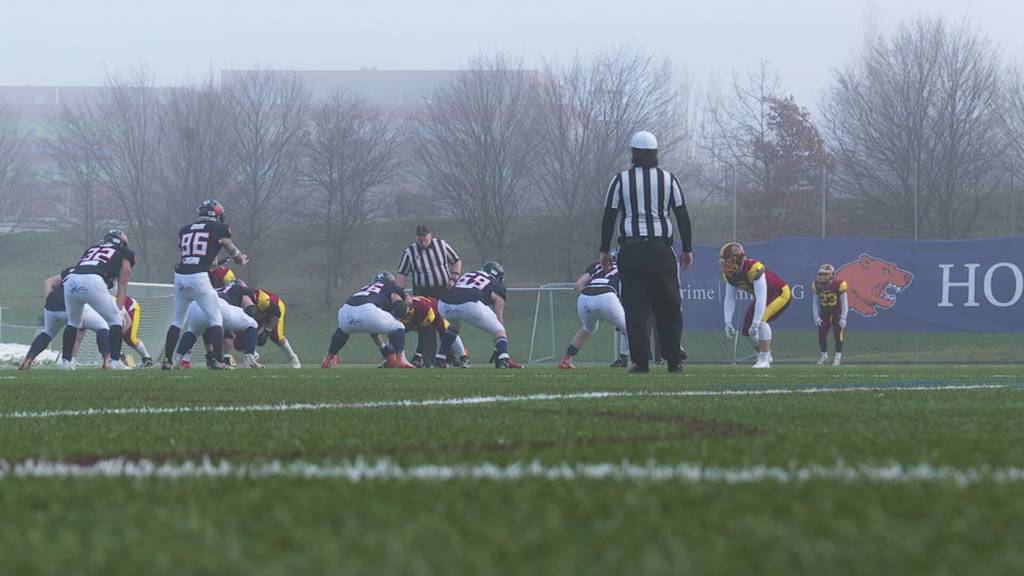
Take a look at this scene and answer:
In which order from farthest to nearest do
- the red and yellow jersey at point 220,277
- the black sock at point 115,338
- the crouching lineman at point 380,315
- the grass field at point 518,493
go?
the red and yellow jersey at point 220,277 < the crouching lineman at point 380,315 < the black sock at point 115,338 < the grass field at point 518,493

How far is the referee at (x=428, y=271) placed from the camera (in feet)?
57.5

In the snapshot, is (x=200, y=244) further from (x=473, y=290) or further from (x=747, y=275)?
(x=747, y=275)

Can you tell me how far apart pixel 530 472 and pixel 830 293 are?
61.4ft

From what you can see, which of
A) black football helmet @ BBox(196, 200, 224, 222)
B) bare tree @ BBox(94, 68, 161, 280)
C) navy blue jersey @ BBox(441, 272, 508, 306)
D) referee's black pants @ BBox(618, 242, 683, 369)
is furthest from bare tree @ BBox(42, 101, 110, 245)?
referee's black pants @ BBox(618, 242, 683, 369)

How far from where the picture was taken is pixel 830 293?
2084 cm

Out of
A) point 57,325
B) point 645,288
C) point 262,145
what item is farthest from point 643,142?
point 262,145

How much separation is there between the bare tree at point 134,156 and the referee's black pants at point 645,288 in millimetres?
39032

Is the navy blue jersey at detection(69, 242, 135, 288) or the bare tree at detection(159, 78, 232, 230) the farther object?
the bare tree at detection(159, 78, 232, 230)

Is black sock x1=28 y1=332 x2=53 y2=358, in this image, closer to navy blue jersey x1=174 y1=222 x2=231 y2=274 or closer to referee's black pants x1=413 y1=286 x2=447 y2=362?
navy blue jersey x1=174 y1=222 x2=231 y2=274

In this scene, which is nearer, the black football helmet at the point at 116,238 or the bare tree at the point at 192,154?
the black football helmet at the point at 116,238

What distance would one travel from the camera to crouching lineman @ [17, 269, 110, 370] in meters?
15.2

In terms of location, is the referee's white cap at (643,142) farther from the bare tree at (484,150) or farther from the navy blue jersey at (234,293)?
the bare tree at (484,150)

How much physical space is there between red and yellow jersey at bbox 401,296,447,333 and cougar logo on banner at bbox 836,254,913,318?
26.9 ft

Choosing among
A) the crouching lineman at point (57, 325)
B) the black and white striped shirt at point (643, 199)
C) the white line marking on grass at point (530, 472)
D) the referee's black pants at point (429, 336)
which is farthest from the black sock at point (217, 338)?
the white line marking on grass at point (530, 472)
